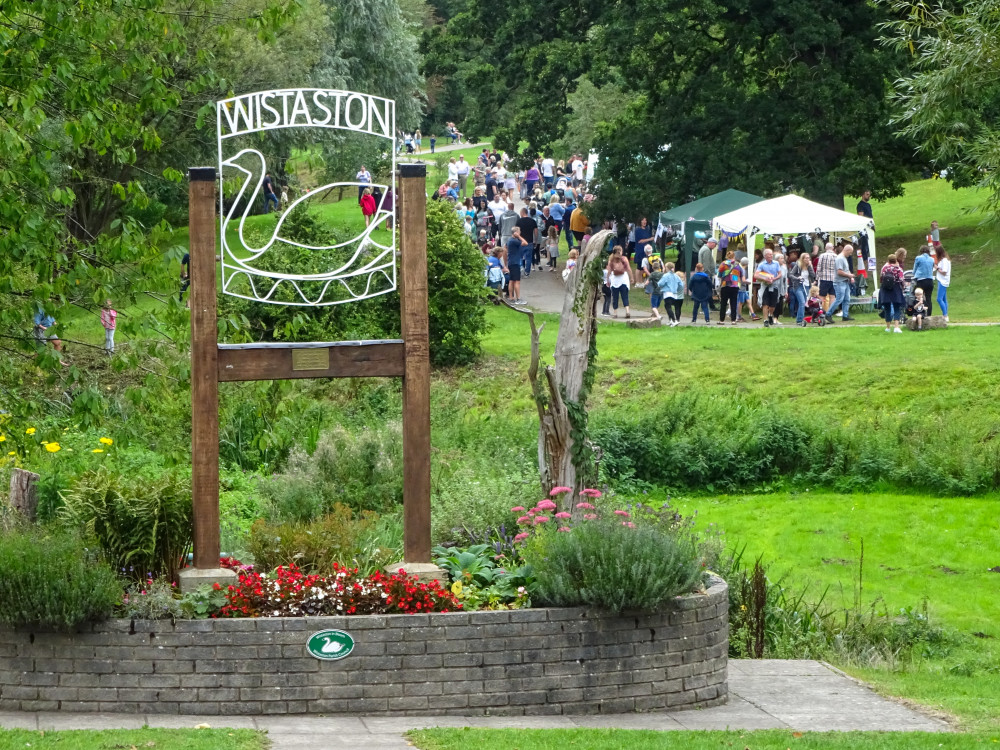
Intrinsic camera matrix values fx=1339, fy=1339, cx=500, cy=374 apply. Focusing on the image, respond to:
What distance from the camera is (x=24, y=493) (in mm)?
11273

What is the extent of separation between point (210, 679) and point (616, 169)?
30490mm

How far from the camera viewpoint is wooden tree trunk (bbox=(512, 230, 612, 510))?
11.7m

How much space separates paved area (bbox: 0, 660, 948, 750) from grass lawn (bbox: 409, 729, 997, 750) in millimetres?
265

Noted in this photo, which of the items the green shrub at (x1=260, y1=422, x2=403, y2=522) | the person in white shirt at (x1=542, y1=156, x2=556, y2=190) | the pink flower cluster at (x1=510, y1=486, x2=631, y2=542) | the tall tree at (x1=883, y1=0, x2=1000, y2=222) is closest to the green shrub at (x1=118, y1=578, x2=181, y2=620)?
the pink flower cluster at (x1=510, y1=486, x2=631, y2=542)

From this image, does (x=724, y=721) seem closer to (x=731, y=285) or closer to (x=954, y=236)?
(x=731, y=285)

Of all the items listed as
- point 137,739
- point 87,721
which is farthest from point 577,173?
point 137,739

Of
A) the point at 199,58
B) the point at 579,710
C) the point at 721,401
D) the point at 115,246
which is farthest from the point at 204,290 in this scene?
the point at 721,401

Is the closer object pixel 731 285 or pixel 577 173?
pixel 731 285

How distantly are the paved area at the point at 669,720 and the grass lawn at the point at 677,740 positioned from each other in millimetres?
265

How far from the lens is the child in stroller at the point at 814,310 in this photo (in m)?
28.6

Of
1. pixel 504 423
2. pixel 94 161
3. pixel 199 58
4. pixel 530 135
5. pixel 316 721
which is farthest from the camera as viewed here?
pixel 530 135

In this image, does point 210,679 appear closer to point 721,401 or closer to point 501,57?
point 721,401

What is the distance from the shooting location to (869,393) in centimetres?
2312

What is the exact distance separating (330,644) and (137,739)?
5.10ft
